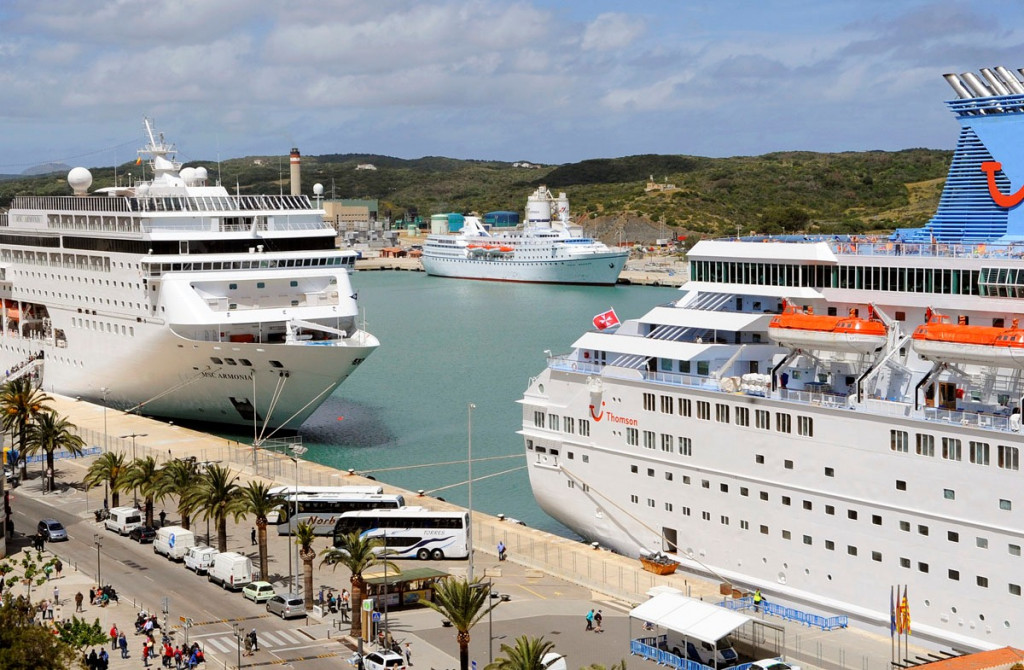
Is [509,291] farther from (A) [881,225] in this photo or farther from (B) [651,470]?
(B) [651,470]

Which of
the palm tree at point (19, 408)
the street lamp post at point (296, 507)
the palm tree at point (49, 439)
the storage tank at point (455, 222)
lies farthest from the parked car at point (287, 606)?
Answer: the storage tank at point (455, 222)

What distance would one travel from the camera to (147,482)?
3166cm

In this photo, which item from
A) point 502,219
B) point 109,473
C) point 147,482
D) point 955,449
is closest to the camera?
point 955,449

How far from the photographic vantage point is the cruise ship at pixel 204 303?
41875 millimetres

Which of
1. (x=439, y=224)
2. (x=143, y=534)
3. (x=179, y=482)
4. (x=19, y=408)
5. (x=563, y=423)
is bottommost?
(x=143, y=534)

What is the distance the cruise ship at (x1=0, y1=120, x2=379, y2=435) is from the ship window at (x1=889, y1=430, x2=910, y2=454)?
21274 mm

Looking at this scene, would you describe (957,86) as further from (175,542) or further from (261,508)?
(175,542)

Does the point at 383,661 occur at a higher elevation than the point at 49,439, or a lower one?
lower

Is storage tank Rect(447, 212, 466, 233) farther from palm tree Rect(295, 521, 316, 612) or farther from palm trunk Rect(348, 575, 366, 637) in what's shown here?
palm trunk Rect(348, 575, 366, 637)

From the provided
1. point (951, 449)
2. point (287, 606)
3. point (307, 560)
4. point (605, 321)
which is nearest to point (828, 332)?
point (951, 449)

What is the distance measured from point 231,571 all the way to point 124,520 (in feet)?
20.1

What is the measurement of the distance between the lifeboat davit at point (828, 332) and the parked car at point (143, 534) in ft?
54.2

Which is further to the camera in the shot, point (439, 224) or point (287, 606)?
point (439, 224)

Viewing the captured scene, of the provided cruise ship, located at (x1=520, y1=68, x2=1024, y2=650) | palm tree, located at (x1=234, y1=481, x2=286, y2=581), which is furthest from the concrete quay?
cruise ship, located at (x1=520, y1=68, x2=1024, y2=650)
